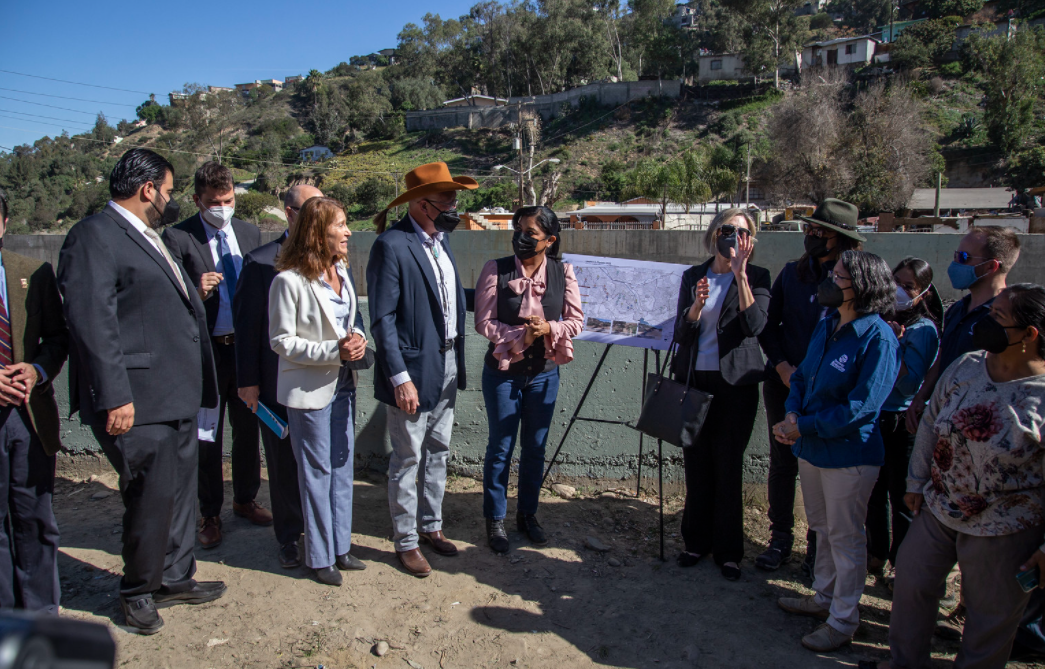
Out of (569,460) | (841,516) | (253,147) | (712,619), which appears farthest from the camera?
(253,147)

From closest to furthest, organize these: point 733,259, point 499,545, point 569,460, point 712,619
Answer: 1. point 712,619
2. point 733,259
3. point 499,545
4. point 569,460

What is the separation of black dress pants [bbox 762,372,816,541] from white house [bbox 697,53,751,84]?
255 ft

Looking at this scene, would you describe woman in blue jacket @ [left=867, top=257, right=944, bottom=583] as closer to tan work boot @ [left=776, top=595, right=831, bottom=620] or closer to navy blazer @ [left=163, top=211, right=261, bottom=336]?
tan work boot @ [left=776, top=595, right=831, bottom=620]

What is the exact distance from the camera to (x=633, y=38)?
84125mm

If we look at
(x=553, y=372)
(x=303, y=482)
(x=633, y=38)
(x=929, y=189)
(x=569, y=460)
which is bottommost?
(x=569, y=460)

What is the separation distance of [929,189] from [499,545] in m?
50.3

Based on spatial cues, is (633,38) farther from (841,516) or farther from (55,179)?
(841,516)

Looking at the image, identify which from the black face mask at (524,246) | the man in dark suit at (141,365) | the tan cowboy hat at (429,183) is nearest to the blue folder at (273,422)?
the man in dark suit at (141,365)

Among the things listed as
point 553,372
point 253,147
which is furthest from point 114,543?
point 253,147

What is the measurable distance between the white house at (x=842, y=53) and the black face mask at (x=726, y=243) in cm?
7421

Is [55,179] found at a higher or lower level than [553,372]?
higher

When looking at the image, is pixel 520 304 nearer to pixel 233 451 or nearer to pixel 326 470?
pixel 326 470

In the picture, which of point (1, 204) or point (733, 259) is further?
point (733, 259)

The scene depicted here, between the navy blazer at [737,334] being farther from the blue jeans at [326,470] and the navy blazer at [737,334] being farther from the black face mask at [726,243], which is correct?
the blue jeans at [326,470]
